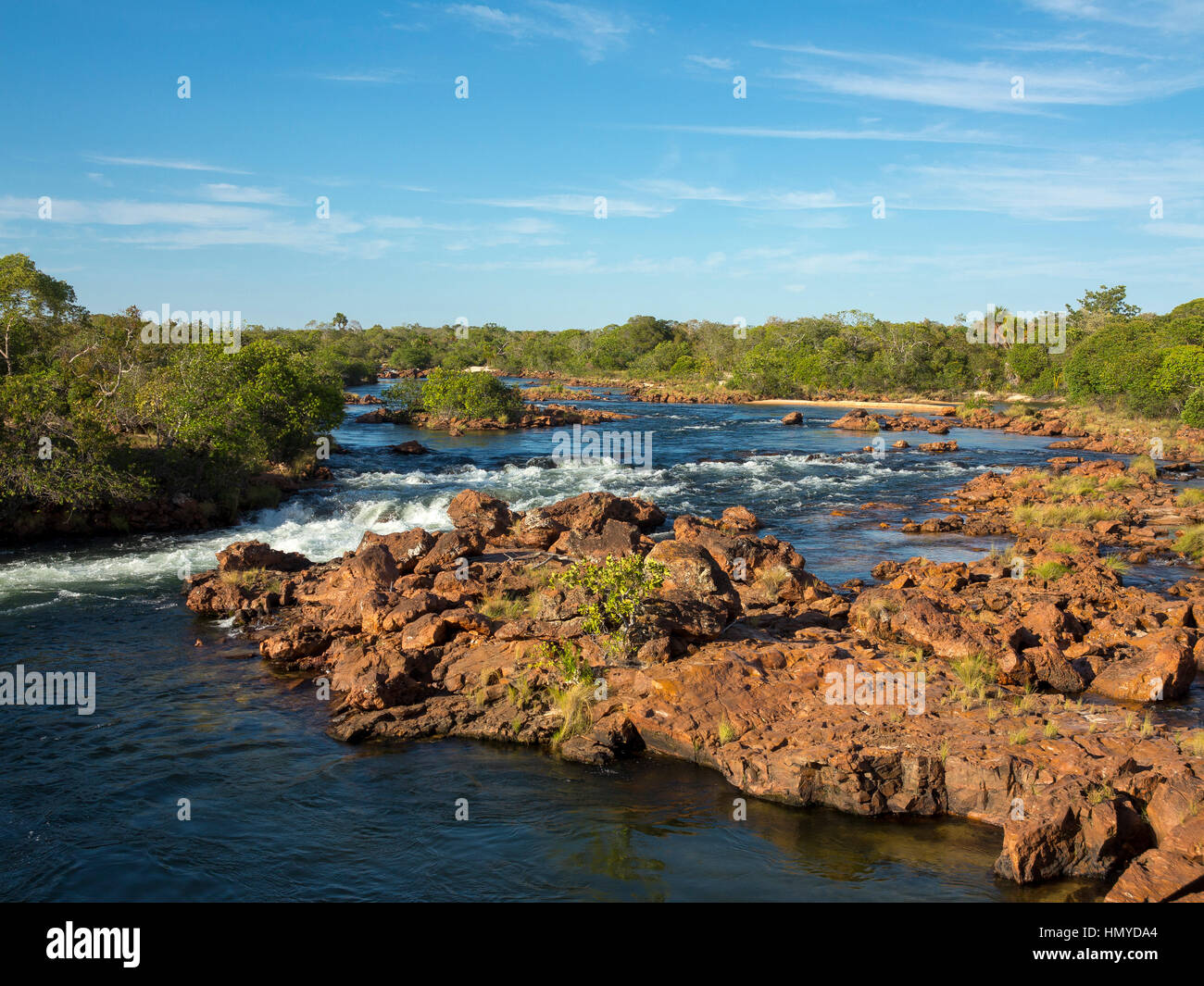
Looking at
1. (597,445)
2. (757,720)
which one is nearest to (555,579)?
(757,720)

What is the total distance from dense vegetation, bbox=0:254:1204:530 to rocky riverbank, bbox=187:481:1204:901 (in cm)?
769


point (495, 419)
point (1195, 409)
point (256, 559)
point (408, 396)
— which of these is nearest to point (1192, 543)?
point (256, 559)

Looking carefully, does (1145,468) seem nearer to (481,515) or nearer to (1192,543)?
(1192,543)

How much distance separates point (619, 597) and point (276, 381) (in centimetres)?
2441

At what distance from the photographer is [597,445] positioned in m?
49.6

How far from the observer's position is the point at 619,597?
1219cm

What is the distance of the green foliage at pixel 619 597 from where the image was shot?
1205 centimetres

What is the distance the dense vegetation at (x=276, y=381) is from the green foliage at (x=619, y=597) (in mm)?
15683

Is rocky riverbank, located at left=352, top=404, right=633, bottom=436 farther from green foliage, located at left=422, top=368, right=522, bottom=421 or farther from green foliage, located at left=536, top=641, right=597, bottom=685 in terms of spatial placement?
green foliage, located at left=536, top=641, right=597, bottom=685

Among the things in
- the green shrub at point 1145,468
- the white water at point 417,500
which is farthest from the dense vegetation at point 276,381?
the green shrub at point 1145,468

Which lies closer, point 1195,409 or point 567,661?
point 567,661

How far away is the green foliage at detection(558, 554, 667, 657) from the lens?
39.5ft

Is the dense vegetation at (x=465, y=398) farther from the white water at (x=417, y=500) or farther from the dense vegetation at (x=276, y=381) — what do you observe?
the white water at (x=417, y=500)
